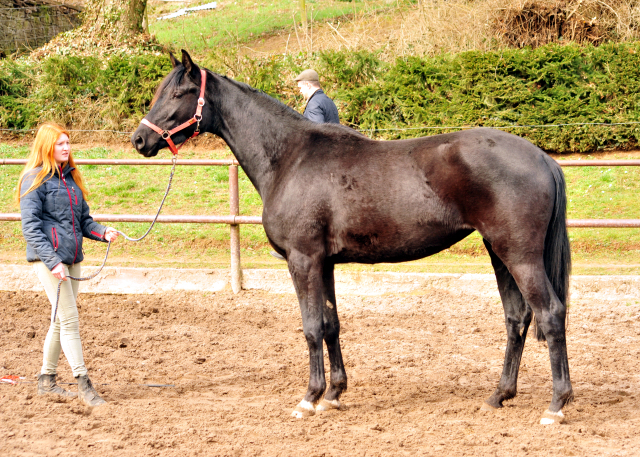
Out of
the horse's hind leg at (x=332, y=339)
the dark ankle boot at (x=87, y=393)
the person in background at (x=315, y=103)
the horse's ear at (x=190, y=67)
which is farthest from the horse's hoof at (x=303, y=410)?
the horse's ear at (x=190, y=67)

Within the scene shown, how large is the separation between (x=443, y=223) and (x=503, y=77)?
719 centimetres

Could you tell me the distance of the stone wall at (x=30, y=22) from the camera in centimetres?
1628

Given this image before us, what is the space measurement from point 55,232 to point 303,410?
1.88 meters

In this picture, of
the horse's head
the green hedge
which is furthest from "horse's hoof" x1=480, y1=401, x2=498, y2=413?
the green hedge

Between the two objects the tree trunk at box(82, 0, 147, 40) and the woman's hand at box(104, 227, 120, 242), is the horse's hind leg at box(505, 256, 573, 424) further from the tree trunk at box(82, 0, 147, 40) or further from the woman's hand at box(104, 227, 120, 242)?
the tree trunk at box(82, 0, 147, 40)

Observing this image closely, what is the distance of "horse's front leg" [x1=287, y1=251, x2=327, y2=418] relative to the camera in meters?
3.66

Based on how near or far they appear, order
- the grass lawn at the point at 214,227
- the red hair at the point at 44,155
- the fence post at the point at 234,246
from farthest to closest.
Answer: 1. the grass lawn at the point at 214,227
2. the fence post at the point at 234,246
3. the red hair at the point at 44,155

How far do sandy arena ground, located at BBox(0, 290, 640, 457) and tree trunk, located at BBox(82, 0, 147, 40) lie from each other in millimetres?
9047

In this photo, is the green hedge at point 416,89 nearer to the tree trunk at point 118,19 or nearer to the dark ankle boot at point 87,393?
the tree trunk at point 118,19

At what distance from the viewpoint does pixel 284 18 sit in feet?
78.2

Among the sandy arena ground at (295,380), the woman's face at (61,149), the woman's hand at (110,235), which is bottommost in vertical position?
the sandy arena ground at (295,380)

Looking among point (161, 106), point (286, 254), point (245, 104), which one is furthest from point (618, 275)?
point (161, 106)

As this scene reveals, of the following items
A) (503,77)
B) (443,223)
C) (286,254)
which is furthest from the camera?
(503,77)

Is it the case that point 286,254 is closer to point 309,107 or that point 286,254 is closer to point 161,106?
point 161,106
